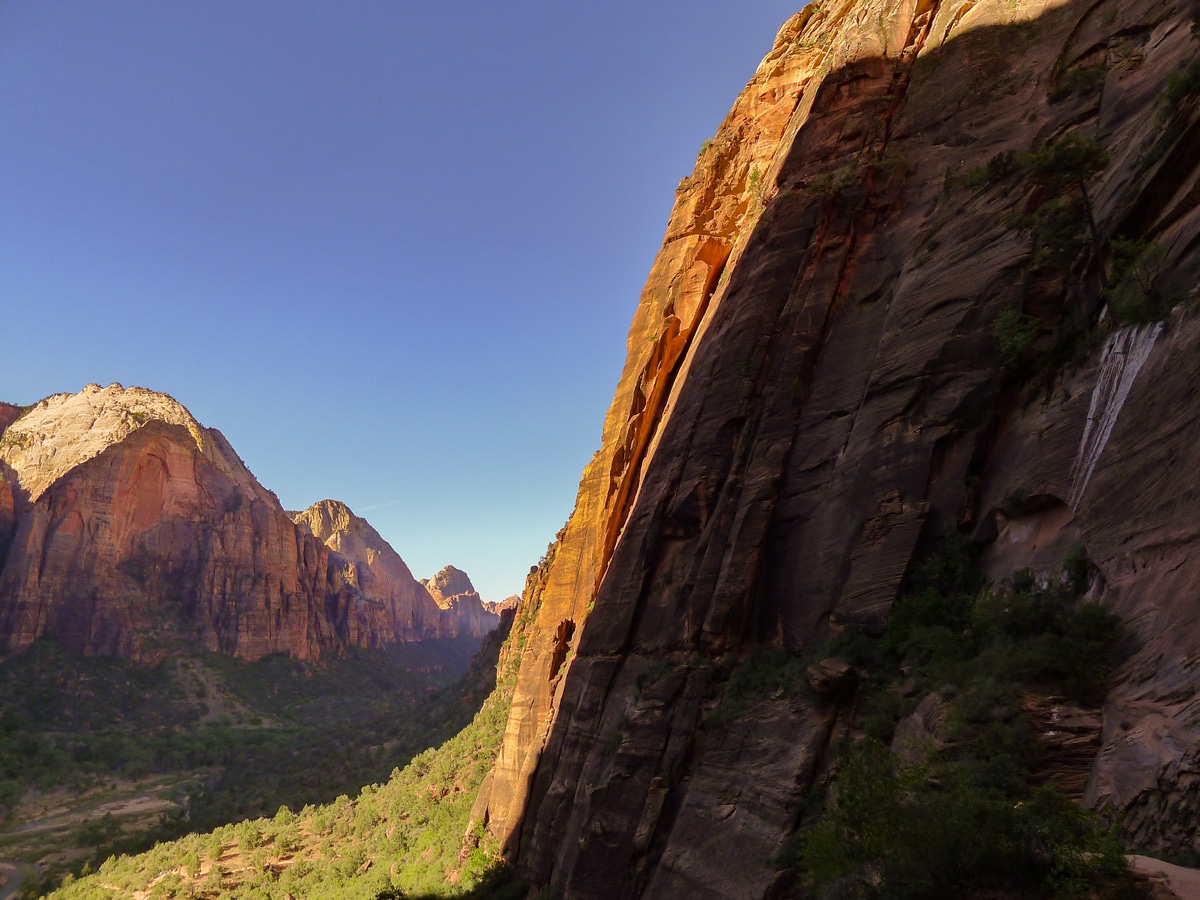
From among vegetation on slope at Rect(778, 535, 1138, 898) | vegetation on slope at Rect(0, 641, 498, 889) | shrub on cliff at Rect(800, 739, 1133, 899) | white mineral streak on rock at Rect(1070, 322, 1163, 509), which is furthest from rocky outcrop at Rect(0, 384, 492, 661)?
white mineral streak on rock at Rect(1070, 322, 1163, 509)

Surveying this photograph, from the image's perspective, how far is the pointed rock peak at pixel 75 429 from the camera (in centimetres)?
10219

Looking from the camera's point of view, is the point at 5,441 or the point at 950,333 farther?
the point at 5,441

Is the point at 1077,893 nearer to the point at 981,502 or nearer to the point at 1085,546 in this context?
the point at 1085,546

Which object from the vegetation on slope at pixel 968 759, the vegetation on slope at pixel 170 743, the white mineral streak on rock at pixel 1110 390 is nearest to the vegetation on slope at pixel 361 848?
the vegetation on slope at pixel 170 743

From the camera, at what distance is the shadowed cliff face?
1092 centimetres

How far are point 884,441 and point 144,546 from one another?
117 meters

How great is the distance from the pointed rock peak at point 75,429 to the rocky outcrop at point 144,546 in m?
0.30

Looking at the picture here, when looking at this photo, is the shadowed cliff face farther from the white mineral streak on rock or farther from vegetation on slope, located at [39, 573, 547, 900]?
vegetation on slope, located at [39, 573, 547, 900]

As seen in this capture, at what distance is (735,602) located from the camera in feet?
60.4

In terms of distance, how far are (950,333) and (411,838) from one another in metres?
35.5

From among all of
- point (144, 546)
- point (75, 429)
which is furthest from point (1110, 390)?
point (75, 429)

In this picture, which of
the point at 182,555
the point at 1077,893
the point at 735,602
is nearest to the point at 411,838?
the point at 735,602

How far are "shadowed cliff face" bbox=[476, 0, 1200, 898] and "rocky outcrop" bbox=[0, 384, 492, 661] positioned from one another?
92116 millimetres

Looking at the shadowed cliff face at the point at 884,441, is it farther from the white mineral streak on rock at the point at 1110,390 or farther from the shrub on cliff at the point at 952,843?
the shrub on cliff at the point at 952,843
